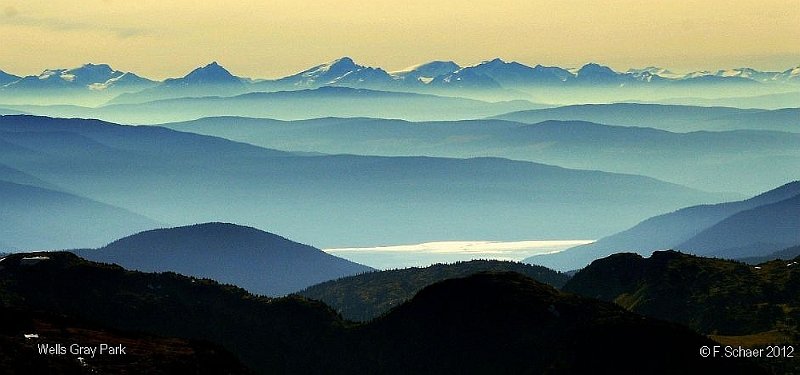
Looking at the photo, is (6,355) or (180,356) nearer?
(6,355)

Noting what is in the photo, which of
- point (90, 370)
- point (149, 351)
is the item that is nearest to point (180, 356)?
point (149, 351)

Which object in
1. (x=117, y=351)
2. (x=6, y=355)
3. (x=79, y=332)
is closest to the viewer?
Answer: (x=6, y=355)

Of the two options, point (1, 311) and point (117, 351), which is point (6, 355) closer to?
point (117, 351)

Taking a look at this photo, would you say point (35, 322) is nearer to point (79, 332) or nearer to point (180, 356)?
point (79, 332)

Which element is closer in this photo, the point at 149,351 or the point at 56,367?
the point at 56,367

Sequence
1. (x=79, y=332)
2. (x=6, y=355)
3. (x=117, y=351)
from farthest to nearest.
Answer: (x=79, y=332) < (x=117, y=351) < (x=6, y=355)

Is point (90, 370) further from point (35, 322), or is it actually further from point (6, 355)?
point (35, 322)

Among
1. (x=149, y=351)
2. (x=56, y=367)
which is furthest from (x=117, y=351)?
(x=56, y=367)
